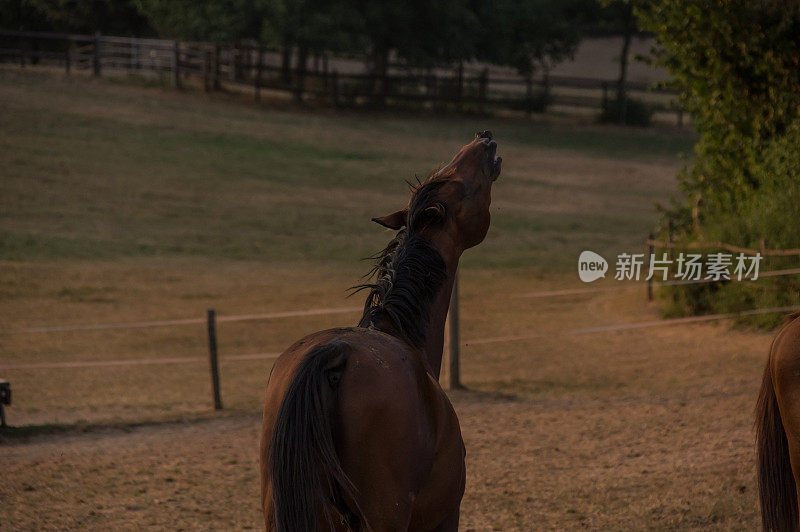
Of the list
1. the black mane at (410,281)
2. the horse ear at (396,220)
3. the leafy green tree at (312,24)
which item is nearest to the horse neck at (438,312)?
the black mane at (410,281)

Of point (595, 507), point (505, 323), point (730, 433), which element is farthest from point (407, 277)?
point (505, 323)

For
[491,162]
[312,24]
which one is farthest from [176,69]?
[491,162]

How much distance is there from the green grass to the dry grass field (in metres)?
0.11

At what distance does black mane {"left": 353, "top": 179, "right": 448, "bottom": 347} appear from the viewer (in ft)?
10.7

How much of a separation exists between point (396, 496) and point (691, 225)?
39.8 ft

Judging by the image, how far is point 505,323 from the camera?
13.3 metres

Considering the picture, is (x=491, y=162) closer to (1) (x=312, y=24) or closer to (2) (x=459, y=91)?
(1) (x=312, y=24)

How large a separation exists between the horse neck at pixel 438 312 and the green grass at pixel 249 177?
548 inches

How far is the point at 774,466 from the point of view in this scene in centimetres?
387

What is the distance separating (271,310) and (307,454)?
36.0ft

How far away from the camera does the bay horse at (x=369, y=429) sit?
267 centimetres

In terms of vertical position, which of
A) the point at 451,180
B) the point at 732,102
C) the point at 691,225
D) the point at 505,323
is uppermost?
the point at 732,102

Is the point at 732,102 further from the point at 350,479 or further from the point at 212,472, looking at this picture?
the point at 350,479

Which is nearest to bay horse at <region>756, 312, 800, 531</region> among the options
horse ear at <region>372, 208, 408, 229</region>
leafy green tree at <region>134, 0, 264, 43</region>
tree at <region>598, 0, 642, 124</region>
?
horse ear at <region>372, 208, 408, 229</region>
